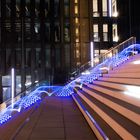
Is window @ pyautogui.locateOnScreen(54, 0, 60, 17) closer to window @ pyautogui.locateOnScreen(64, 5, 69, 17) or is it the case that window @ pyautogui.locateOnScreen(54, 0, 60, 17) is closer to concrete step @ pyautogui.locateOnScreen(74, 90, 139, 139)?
window @ pyautogui.locateOnScreen(64, 5, 69, 17)

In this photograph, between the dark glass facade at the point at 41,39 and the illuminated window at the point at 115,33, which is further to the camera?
the illuminated window at the point at 115,33

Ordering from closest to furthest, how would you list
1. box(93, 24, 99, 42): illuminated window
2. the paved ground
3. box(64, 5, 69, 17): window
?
the paved ground < box(64, 5, 69, 17): window < box(93, 24, 99, 42): illuminated window

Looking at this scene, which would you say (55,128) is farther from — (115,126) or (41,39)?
(41,39)

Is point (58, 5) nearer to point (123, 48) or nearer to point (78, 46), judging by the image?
point (78, 46)

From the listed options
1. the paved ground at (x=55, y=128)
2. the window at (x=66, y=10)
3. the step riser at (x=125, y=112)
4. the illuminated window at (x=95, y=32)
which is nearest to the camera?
the step riser at (x=125, y=112)

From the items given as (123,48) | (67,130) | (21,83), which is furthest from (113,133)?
(21,83)

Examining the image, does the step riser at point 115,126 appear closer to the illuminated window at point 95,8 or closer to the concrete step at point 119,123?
the concrete step at point 119,123

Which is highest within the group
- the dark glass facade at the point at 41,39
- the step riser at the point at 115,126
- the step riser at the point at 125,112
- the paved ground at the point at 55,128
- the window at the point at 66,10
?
the window at the point at 66,10

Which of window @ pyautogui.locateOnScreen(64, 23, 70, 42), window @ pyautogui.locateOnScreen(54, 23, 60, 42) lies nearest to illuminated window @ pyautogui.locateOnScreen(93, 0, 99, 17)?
window @ pyautogui.locateOnScreen(64, 23, 70, 42)

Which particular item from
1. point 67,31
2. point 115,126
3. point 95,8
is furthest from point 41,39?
point 115,126

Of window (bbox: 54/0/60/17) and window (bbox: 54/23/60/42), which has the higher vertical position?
window (bbox: 54/0/60/17)

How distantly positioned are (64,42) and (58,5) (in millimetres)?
4784

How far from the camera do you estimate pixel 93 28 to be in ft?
137

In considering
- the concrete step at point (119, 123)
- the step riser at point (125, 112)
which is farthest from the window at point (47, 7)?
the concrete step at point (119, 123)
